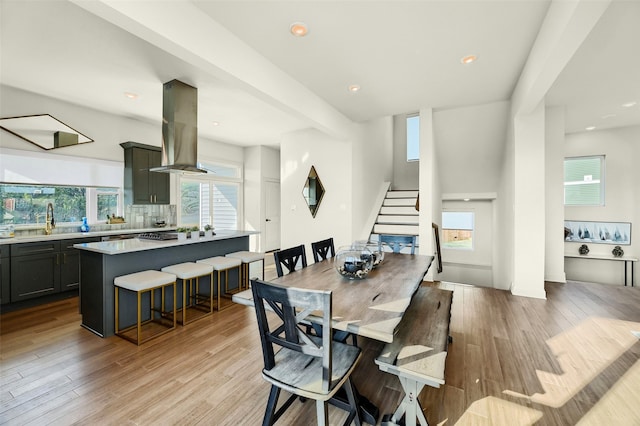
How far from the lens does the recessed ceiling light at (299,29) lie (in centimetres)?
239

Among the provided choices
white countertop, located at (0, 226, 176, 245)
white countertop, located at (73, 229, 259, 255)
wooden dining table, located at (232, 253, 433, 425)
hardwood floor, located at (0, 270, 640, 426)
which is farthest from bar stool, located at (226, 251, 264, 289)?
white countertop, located at (0, 226, 176, 245)

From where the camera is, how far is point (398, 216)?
581cm

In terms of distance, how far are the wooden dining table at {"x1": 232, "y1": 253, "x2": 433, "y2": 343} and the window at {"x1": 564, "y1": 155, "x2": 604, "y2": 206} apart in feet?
16.6

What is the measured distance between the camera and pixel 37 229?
13.2 ft

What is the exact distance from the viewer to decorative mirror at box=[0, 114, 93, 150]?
3.79 metres

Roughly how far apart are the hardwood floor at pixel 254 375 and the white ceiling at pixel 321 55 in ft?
8.09

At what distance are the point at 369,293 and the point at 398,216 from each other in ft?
13.9

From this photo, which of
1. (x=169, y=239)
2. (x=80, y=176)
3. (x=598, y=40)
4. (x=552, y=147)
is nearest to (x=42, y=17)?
(x=169, y=239)

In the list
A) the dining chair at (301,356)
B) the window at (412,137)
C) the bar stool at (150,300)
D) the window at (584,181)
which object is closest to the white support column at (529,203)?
the window at (584,181)

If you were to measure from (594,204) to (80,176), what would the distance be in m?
9.26

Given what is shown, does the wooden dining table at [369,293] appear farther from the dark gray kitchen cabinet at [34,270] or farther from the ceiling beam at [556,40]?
the dark gray kitchen cabinet at [34,270]

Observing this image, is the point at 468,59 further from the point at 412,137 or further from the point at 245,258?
the point at 412,137

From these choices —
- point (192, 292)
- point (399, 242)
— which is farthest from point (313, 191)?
point (192, 292)

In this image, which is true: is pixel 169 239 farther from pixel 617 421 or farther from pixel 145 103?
pixel 617 421
